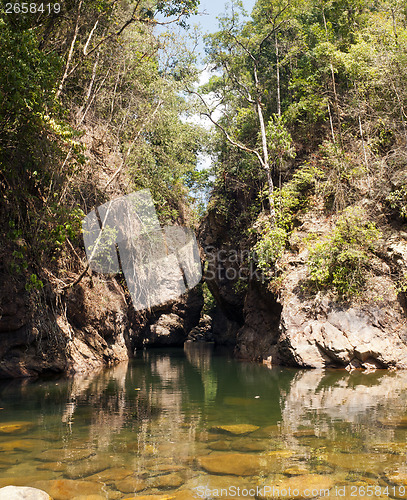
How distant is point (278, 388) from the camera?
29.3ft

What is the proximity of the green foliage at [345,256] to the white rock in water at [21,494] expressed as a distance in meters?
10.7

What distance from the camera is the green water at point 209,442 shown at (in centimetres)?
360

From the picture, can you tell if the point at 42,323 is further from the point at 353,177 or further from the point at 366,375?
the point at 353,177

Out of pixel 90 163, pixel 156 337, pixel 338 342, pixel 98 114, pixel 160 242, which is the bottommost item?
pixel 156 337

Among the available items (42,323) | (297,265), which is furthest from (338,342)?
(42,323)

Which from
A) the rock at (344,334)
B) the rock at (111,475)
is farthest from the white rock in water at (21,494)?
the rock at (344,334)

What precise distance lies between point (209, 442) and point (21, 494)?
7.48 ft

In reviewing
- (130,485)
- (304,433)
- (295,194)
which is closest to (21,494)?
(130,485)

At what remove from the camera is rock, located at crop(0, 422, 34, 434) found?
5.41m

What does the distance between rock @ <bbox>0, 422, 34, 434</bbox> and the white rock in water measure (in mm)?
2494

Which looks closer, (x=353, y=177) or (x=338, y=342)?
(x=338, y=342)

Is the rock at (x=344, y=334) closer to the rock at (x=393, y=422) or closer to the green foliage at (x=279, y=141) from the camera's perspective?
the rock at (x=393, y=422)

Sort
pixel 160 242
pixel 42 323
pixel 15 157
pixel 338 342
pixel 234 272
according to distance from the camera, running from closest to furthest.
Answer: pixel 15 157, pixel 42 323, pixel 338 342, pixel 160 242, pixel 234 272

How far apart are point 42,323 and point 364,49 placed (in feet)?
47.9
